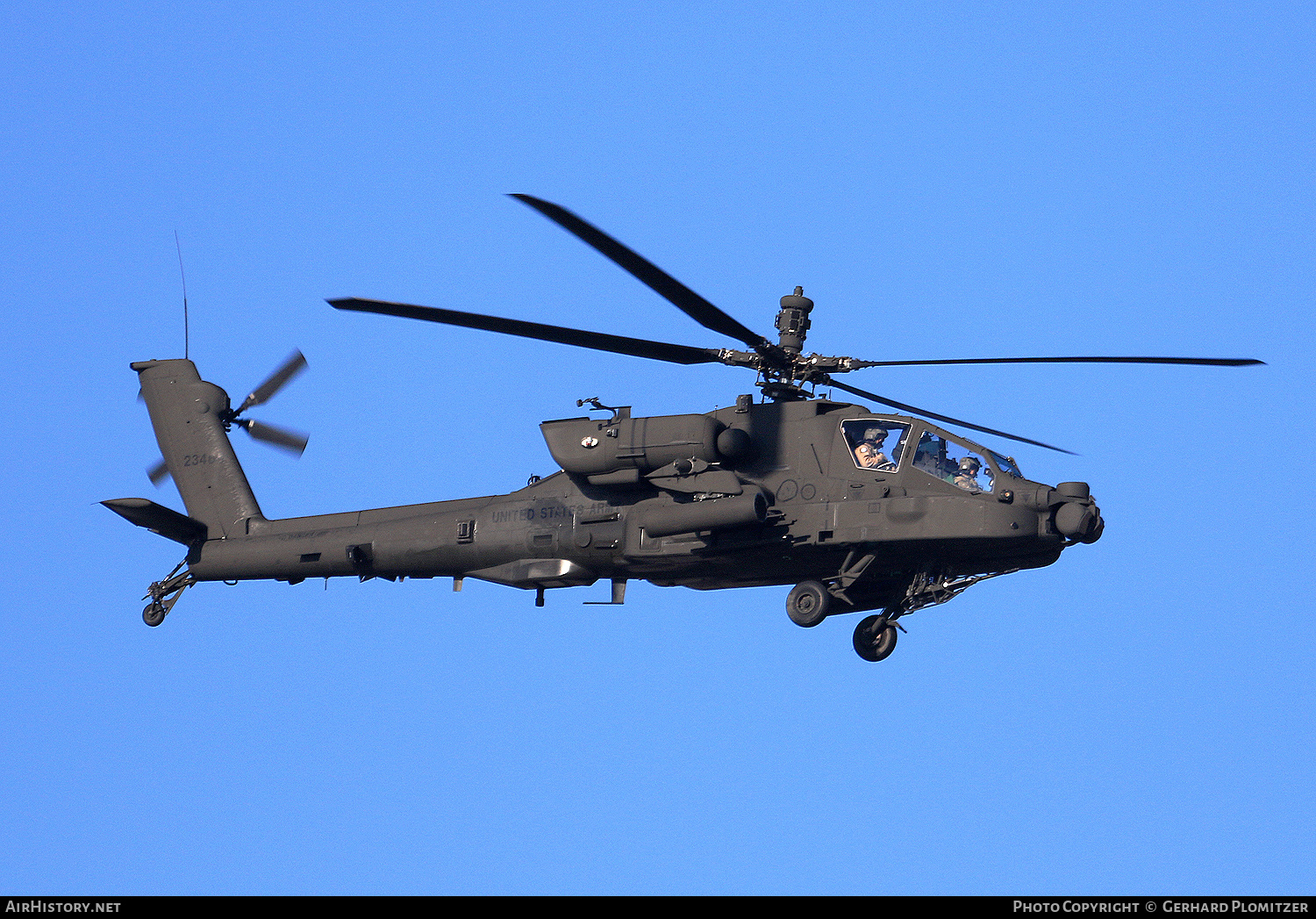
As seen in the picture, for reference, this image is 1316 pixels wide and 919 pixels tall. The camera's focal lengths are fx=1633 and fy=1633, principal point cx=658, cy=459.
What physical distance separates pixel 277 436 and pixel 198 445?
1.55 m

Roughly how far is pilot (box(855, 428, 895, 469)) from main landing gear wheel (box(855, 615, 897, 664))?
235 cm

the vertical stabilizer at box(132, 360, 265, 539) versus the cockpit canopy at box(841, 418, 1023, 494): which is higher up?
the vertical stabilizer at box(132, 360, 265, 539)

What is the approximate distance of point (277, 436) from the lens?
98.6ft

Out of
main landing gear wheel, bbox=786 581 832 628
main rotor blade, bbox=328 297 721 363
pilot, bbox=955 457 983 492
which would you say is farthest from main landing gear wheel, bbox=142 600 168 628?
pilot, bbox=955 457 983 492

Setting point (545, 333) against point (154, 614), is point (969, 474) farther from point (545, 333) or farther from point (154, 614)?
point (154, 614)

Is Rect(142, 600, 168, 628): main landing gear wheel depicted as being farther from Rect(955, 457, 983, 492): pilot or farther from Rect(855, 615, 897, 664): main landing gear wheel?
Rect(955, 457, 983, 492): pilot

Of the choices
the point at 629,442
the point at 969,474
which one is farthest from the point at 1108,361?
the point at 629,442

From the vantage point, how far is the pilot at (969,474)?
23.1 metres

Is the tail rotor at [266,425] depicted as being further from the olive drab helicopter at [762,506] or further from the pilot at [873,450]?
the pilot at [873,450]

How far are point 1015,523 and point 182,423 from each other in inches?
635

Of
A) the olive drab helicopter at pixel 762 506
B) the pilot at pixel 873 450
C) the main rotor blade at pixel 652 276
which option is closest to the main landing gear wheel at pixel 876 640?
the olive drab helicopter at pixel 762 506

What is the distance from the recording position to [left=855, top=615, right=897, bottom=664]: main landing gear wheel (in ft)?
79.2
